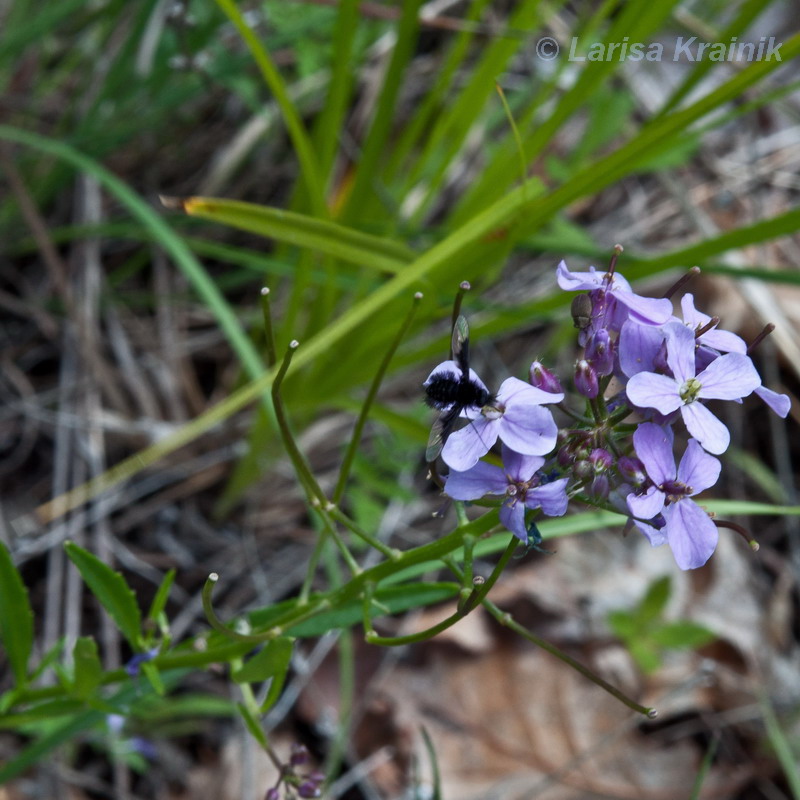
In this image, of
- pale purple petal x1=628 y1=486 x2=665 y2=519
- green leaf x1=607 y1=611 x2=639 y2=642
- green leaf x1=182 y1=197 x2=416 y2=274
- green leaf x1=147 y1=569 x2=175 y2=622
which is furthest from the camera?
green leaf x1=607 y1=611 x2=639 y2=642

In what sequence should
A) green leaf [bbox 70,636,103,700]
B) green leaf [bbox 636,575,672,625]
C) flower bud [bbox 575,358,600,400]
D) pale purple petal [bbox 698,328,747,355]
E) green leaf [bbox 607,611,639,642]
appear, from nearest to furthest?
flower bud [bbox 575,358,600,400] → pale purple petal [bbox 698,328,747,355] → green leaf [bbox 70,636,103,700] → green leaf [bbox 636,575,672,625] → green leaf [bbox 607,611,639,642]

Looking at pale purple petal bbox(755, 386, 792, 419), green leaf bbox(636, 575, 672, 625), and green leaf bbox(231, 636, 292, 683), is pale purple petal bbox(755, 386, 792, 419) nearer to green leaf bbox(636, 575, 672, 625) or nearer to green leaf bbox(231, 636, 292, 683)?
green leaf bbox(231, 636, 292, 683)

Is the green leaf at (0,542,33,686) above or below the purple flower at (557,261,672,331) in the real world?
below

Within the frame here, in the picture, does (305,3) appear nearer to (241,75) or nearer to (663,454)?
(241,75)

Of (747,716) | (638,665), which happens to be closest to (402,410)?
(638,665)

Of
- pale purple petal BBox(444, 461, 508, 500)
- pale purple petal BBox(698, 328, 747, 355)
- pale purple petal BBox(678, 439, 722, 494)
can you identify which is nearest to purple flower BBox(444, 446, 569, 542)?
pale purple petal BBox(444, 461, 508, 500)

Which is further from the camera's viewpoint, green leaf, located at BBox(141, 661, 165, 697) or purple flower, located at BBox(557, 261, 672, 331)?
green leaf, located at BBox(141, 661, 165, 697)

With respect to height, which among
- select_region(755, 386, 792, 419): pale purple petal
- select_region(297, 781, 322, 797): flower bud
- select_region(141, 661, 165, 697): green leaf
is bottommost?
select_region(297, 781, 322, 797): flower bud
